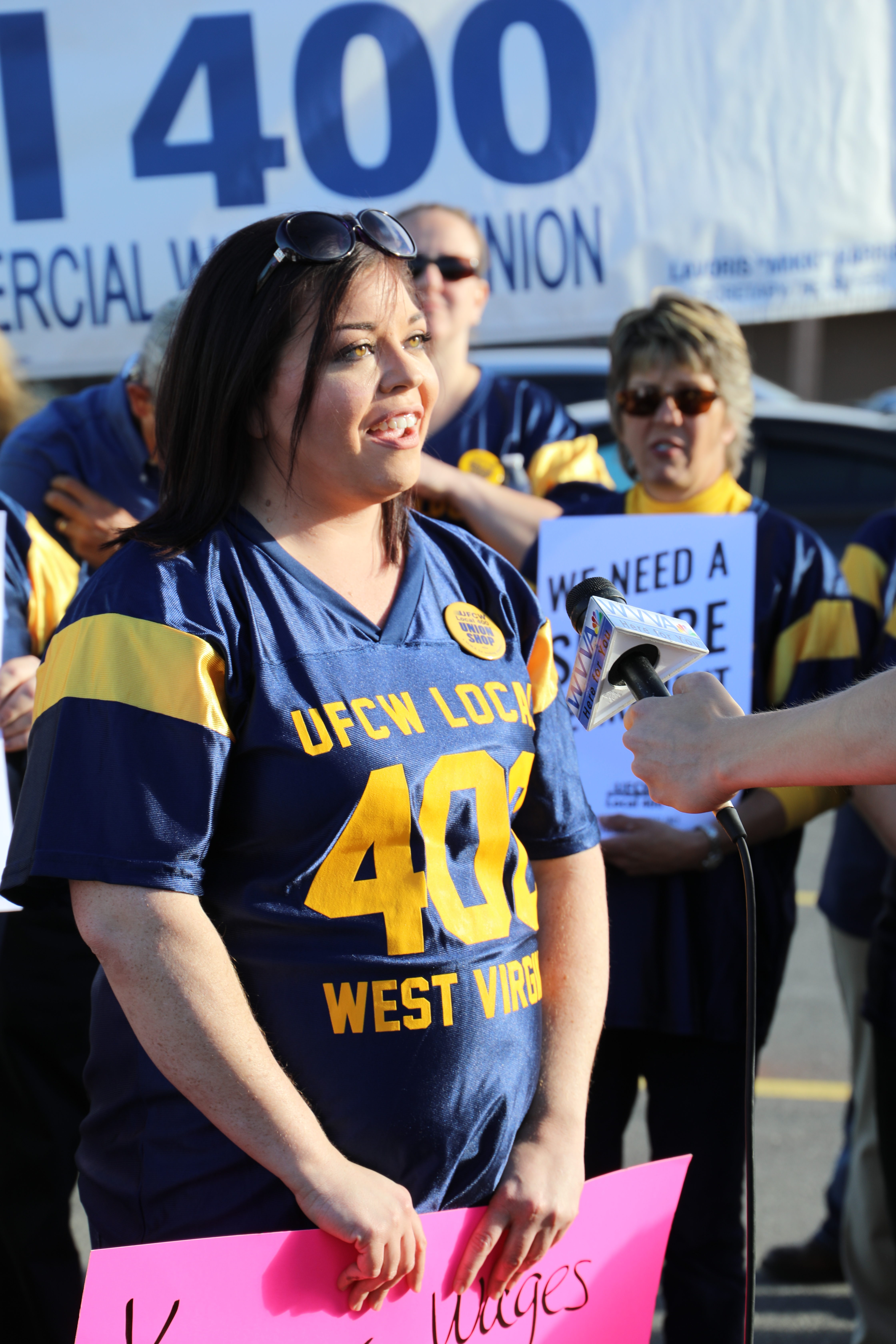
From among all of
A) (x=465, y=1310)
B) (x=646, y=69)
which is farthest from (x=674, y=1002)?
(x=646, y=69)

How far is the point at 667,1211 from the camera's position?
5.63 feet

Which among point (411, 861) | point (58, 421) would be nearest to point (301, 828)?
point (411, 861)

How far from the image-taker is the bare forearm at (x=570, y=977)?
5.40 feet

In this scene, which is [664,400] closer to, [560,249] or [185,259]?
[560,249]

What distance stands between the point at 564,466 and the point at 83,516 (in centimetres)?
112

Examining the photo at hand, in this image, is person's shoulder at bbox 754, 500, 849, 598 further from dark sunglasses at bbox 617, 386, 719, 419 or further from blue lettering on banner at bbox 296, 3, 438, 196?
blue lettering on banner at bbox 296, 3, 438, 196

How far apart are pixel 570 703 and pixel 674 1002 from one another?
3.53ft

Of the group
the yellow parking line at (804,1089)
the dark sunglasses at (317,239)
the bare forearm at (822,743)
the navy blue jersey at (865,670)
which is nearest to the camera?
the bare forearm at (822,743)

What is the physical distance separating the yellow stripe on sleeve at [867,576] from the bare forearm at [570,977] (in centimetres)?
108

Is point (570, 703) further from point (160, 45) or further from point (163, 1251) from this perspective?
point (160, 45)

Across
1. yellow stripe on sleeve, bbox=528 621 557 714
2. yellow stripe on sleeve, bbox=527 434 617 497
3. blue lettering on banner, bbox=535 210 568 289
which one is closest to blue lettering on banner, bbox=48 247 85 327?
blue lettering on banner, bbox=535 210 568 289

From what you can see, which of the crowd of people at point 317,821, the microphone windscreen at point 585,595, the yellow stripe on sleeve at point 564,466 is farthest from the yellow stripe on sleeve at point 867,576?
the microphone windscreen at point 585,595

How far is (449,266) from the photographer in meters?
2.99

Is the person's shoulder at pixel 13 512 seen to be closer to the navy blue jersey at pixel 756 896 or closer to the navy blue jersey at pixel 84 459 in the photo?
the navy blue jersey at pixel 84 459
